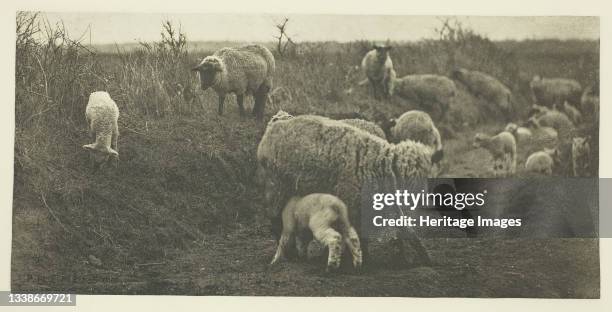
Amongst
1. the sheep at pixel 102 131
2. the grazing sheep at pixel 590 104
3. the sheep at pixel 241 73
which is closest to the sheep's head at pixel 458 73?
the grazing sheep at pixel 590 104

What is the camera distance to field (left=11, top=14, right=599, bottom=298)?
5.36 meters

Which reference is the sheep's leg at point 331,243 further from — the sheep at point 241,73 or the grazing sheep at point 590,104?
the grazing sheep at point 590,104

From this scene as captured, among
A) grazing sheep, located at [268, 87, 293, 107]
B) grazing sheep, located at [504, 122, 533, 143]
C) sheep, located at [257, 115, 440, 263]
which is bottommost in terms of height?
sheep, located at [257, 115, 440, 263]

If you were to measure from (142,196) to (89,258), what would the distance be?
0.62m

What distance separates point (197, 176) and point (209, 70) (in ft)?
2.74

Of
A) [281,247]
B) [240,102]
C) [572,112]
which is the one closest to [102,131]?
[240,102]

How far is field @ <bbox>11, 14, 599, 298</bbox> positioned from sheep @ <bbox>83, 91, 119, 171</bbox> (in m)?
0.06

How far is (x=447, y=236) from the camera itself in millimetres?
5363

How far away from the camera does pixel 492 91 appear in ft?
18.0

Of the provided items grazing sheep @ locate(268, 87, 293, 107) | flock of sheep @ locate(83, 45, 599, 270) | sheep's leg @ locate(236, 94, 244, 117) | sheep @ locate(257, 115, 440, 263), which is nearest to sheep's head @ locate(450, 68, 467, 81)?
flock of sheep @ locate(83, 45, 599, 270)

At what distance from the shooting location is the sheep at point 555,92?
5449 mm

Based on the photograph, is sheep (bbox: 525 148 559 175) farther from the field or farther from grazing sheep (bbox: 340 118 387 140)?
grazing sheep (bbox: 340 118 387 140)

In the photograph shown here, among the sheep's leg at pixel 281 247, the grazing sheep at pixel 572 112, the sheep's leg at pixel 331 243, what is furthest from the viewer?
the grazing sheep at pixel 572 112

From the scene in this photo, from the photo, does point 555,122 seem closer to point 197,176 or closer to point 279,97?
point 279,97
